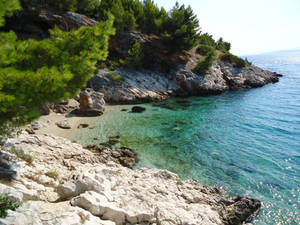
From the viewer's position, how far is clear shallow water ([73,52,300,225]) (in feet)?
39.5

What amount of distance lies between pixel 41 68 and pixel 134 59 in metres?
30.9

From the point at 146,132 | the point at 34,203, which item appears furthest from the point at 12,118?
the point at 146,132

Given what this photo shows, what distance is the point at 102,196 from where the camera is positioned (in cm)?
761

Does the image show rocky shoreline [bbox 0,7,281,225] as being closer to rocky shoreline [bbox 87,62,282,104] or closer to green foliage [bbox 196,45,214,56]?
rocky shoreline [bbox 87,62,282,104]

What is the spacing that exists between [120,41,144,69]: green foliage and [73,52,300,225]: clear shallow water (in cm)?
1115

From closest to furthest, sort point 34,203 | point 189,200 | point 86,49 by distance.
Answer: point 34,203
point 86,49
point 189,200

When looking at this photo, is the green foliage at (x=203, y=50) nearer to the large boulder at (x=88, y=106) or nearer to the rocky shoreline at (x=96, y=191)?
the large boulder at (x=88, y=106)

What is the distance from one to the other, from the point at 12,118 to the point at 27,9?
3650cm

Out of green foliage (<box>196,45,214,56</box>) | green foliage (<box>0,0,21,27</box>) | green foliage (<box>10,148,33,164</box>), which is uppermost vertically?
green foliage (<box>196,45,214,56</box>)

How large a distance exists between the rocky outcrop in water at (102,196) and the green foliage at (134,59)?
1010 inches

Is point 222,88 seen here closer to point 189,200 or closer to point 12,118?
point 189,200

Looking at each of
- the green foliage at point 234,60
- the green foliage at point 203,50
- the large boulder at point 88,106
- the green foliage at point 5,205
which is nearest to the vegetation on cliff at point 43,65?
the green foliage at point 5,205

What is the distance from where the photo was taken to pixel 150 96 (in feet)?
105

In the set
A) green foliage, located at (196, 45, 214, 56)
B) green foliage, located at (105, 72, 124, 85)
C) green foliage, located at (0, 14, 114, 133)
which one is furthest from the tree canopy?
green foliage, located at (196, 45, 214, 56)
